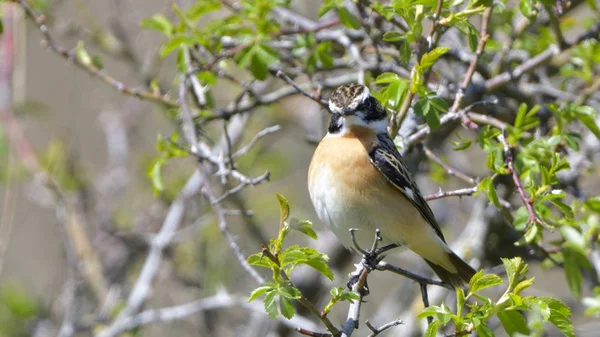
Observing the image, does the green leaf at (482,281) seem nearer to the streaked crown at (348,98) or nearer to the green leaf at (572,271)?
the green leaf at (572,271)

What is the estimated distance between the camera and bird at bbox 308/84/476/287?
3381 millimetres

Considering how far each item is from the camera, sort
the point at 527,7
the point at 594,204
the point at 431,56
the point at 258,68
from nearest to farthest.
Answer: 1. the point at 431,56
2. the point at 527,7
3. the point at 594,204
4. the point at 258,68

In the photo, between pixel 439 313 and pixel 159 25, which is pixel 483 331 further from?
pixel 159 25

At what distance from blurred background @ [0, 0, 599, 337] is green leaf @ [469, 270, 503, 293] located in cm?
227

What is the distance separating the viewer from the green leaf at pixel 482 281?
7.60ft

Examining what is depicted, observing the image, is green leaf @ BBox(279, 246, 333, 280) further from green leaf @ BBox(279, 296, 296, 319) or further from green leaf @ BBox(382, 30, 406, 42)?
green leaf @ BBox(382, 30, 406, 42)

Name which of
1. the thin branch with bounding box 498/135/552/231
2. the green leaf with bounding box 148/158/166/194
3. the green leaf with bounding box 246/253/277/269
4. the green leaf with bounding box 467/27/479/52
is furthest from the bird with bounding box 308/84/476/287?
the green leaf with bounding box 246/253/277/269

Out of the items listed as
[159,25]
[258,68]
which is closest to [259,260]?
[258,68]

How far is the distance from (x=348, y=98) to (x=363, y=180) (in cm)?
38

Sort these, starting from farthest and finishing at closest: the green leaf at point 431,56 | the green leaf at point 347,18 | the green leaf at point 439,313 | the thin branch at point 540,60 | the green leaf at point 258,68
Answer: the thin branch at point 540,60 < the green leaf at point 258,68 < the green leaf at point 347,18 < the green leaf at point 431,56 < the green leaf at point 439,313

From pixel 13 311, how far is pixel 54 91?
3.25 metres

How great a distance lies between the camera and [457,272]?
12.5 ft

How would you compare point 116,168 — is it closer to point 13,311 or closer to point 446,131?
point 13,311

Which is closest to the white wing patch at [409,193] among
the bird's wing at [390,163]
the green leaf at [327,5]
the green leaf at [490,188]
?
the bird's wing at [390,163]
